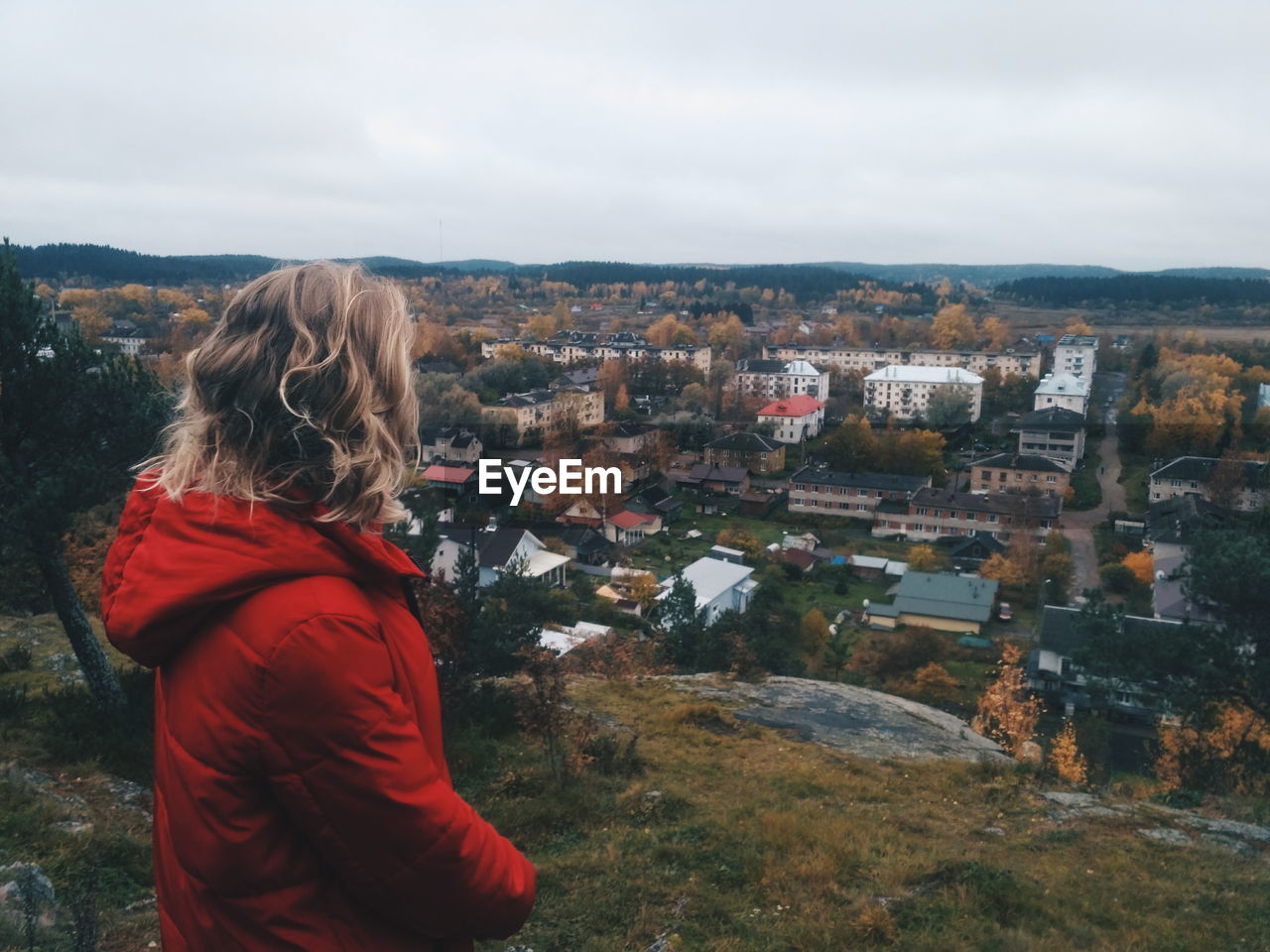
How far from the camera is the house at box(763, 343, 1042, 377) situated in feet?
60.5

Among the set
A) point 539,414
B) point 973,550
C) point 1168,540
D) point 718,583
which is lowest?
point 718,583

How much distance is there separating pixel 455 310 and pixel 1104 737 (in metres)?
23.4

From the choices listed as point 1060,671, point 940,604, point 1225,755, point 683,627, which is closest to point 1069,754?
point 1225,755

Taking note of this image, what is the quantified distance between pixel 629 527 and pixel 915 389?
7375 millimetres

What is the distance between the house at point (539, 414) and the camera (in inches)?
603

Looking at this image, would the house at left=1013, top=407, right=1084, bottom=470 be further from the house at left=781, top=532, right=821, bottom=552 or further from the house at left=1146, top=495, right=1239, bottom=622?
the house at left=781, top=532, right=821, bottom=552

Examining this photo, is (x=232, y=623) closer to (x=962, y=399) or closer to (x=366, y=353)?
(x=366, y=353)

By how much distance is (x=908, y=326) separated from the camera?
2564 centimetres

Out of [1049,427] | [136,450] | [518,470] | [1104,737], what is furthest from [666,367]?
[136,450]

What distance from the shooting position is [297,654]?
0.59m

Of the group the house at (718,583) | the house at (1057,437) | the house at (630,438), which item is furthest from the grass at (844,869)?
the house at (630,438)

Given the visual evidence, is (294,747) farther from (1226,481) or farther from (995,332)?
(995,332)

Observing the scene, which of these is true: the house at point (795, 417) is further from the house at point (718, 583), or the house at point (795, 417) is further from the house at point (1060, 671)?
the house at point (1060, 671)

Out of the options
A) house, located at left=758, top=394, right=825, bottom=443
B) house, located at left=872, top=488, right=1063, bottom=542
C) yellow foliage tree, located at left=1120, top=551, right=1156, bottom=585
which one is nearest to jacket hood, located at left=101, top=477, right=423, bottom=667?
yellow foliage tree, located at left=1120, top=551, right=1156, bottom=585
